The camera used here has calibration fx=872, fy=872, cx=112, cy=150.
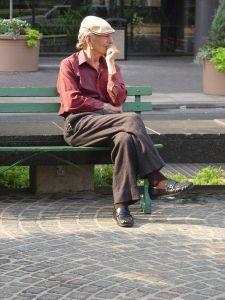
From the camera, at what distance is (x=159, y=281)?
5168 mm

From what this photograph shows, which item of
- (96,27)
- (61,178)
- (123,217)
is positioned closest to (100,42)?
(96,27)

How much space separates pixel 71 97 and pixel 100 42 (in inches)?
20.2

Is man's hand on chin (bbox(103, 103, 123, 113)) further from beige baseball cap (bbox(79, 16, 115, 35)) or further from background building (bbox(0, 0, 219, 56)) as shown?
background building (bbox(0, 0, 219, 56))

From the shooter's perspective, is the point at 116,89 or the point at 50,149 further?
the point at 116,89

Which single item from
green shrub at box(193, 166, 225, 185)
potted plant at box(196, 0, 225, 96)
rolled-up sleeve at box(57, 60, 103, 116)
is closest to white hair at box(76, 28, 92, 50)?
rolled-up sleeve at box(57, 60, 103, 116)

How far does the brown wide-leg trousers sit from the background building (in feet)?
63.6

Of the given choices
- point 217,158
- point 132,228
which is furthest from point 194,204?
point 132,228

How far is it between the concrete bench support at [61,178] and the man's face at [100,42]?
3.58 ft

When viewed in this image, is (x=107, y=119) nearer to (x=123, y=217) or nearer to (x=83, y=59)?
(x=83, y=59)

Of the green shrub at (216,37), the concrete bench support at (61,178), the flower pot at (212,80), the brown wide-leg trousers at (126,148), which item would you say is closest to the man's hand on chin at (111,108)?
the brown wide-leg trousers at (126,148)

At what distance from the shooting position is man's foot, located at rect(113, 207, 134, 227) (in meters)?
6.48

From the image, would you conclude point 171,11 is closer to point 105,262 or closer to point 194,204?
point 194,204

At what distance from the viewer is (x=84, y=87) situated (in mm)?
7008

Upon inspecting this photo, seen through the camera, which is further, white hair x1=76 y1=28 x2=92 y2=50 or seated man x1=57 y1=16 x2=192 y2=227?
white hair x1=76 y1=28 x2=92 y2=50
